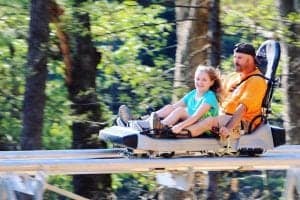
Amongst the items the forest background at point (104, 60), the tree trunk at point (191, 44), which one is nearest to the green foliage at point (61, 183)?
the forest background at point (104, 60)

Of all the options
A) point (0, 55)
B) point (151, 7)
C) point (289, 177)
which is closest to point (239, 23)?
point (151, 7)

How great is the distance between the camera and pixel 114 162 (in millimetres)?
6840

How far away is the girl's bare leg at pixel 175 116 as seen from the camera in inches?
283

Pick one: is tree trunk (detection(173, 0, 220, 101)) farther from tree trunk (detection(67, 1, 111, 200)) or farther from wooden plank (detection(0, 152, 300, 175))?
wooden plank (detection(0, 152, 300, 175))

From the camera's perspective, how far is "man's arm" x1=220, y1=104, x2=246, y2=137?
23.4ft

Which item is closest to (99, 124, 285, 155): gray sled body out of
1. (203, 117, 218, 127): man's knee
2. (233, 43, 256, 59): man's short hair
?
(203, 117, 218, 127): man's knee

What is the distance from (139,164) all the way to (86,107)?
7.22 m

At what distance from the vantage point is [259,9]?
1338cm

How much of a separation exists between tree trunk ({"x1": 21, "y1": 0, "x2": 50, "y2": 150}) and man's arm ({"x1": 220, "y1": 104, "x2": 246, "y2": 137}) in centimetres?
508

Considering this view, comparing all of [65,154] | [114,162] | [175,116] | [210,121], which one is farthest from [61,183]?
[114,162]

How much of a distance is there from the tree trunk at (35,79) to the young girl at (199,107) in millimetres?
4754

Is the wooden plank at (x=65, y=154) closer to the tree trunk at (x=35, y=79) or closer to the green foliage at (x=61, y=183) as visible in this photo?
the tree trunk at (x=35, y=79)

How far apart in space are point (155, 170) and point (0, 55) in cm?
736

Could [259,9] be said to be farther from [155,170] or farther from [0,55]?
[155,170]
